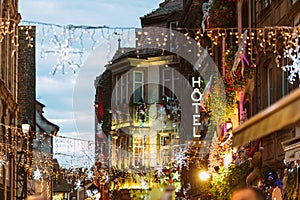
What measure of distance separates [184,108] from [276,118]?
4207cm

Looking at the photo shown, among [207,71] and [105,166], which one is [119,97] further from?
[207,71]

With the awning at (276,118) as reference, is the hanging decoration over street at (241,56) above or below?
above

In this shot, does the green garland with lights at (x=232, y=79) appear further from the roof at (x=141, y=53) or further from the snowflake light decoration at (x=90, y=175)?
the roof at (x=141, y=53)

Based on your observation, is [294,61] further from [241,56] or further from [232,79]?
[232,79]

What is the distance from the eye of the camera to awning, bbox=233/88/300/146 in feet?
16.9

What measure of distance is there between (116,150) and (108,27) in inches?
1901

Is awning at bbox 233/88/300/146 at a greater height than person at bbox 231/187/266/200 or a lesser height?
greater

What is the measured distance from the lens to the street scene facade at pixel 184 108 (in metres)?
17.8

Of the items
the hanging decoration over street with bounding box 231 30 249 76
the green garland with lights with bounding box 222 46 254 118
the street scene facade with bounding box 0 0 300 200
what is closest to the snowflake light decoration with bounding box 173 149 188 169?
the street scene facade with bounding box 0 0 300 200

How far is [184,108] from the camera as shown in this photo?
47406 millimetres

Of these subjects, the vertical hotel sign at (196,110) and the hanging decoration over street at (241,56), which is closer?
the hanging decoration over street at (241,56)

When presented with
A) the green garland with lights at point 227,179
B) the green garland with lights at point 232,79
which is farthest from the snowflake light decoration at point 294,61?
the green garland with lights at point 227,179

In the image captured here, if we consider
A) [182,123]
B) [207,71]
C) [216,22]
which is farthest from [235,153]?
[182,123]

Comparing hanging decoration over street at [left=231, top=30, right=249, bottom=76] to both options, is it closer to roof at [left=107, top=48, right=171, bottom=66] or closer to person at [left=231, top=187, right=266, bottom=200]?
person at [left=231, top=187, right=266, bottom=200]
